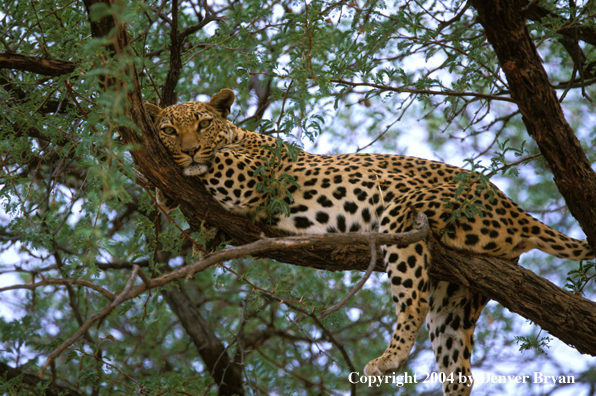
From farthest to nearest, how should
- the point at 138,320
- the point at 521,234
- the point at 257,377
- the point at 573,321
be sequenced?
the point at 257,377 < the point at 138,320 < the point at 521,234 < the point at 573,321

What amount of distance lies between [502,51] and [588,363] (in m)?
7.09

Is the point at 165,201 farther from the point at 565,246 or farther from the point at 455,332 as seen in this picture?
the point at 565,246

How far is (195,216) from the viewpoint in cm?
554

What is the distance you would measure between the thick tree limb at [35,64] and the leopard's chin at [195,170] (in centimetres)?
132

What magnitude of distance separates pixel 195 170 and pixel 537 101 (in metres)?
2.89

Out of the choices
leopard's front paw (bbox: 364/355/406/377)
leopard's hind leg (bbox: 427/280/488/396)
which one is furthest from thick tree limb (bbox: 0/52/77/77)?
leopard's hind leg (bbox: 427/280/488/396)

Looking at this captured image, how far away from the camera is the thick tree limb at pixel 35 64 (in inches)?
206

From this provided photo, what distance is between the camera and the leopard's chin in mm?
5324

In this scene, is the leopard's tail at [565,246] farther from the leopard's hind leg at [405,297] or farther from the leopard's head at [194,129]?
the leopard's head at [194,129]

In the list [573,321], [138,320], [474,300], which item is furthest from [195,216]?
[573,321]

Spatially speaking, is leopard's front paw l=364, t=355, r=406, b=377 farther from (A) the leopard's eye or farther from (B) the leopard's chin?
(A) the leopard's eye

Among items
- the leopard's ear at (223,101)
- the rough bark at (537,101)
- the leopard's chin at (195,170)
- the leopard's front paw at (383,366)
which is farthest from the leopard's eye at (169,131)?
the rough bark at (537,101)

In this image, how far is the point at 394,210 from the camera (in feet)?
17.8

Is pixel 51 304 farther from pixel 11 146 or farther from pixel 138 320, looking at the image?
pixel 11 146
